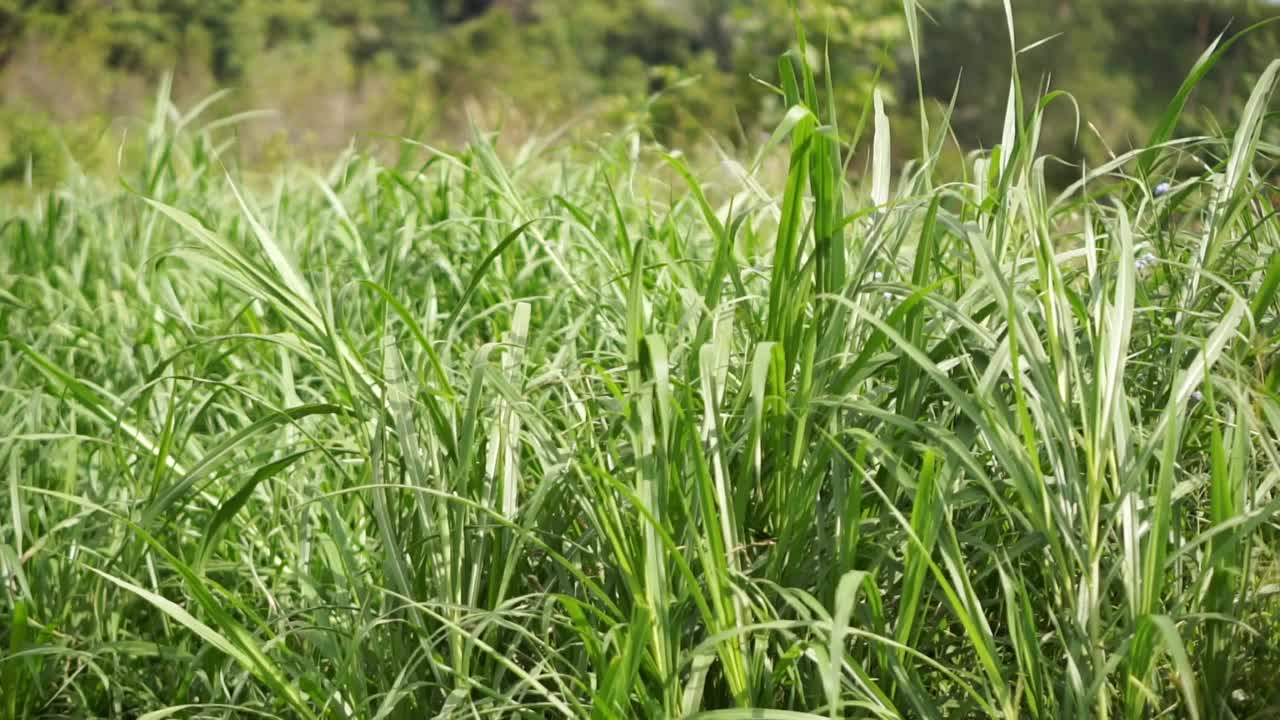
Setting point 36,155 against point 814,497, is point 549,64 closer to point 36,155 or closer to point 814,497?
point 36,155

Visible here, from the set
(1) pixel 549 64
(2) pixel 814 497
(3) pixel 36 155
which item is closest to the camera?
(2) pixel 814 497

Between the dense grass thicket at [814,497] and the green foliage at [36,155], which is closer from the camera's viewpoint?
the dense grass thicket at [814,497]

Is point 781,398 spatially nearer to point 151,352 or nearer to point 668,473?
point 668,473

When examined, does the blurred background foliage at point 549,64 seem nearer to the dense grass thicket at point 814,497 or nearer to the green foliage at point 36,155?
the green foliage at point 36,155

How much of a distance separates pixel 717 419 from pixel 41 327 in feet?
7.41

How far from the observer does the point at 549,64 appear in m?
14.7

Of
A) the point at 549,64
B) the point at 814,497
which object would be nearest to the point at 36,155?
the point at 549,64

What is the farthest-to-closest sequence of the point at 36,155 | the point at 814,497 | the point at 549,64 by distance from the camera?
the point at 549,64 → the point at 36,155 → the point at 814,497

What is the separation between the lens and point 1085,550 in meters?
1.13

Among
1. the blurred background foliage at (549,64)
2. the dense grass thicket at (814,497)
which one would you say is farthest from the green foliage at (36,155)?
the dense grass thicket at (814,497)

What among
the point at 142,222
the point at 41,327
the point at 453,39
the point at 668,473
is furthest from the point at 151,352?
the point at 453,39

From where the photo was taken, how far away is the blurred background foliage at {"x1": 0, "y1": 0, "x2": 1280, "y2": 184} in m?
7.68

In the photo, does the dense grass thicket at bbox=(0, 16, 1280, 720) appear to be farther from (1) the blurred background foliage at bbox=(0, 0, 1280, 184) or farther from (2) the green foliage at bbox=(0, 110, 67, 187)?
(2) the green foliage at bbox=(0, 110, 67, 187)

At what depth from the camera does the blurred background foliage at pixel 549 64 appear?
7.68 metres
